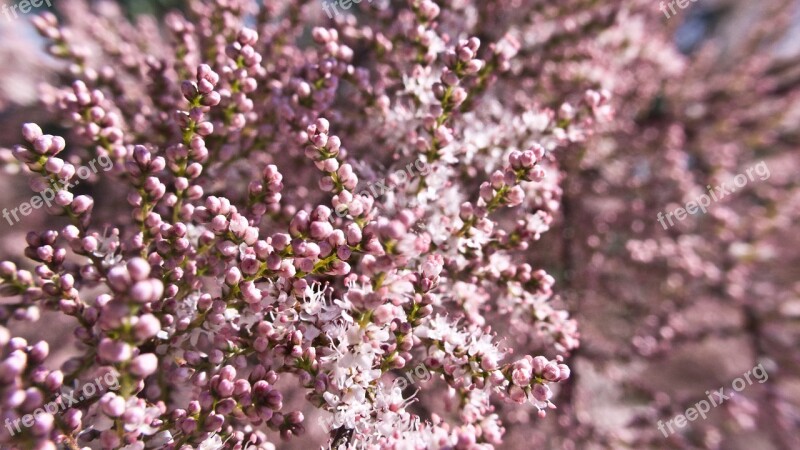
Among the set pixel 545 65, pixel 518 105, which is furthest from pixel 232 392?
pixel 545 65

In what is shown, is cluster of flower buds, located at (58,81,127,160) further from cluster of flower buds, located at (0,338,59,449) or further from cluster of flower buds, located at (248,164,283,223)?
cluster of flower buds, located at (0,338,59,449)

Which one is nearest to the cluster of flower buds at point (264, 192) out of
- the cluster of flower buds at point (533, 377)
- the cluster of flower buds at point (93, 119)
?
the cluster of flower buds at point (93, 119)

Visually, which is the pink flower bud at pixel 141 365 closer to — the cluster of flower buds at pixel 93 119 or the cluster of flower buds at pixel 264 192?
the cluster of flower buds at pixel 264 192

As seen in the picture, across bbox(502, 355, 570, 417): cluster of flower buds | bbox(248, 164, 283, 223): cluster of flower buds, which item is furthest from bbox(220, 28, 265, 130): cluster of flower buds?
bbox(502, 355, 570, 417): cluster of flower buds

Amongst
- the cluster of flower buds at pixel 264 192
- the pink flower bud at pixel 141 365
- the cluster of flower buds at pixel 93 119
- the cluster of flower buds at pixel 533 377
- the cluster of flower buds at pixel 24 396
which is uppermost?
the cluster of flower buds at pixel 533 377

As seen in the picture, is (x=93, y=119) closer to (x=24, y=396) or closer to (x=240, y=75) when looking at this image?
(x=240, y=75)

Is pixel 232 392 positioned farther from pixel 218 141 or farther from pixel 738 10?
pixel 738 10

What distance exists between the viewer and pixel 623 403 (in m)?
3.51

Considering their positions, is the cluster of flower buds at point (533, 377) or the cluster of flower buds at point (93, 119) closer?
the cluster of flower buds at point (533, 377)

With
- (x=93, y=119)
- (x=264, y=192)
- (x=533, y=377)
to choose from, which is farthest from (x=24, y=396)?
(x=533, y=377)

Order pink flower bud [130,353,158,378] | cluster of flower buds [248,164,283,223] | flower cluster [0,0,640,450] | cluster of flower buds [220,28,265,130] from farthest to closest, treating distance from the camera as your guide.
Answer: cluster of flower buds [220,28,265,130] < cluster of flower buds [248,164,283,223] < flower cluster [0,0,640,450] < pink flower bud [130,353,158,378]

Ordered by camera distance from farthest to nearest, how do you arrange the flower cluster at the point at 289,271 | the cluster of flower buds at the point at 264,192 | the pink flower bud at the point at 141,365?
the cluster of flower buds at the point at 264,192 → the flower cluster at the point at 289,271 → the pink flower bud at the point at 141,365

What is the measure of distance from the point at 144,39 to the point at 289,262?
2319mm

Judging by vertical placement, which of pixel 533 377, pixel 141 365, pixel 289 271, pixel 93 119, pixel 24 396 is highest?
pixel 533 377
